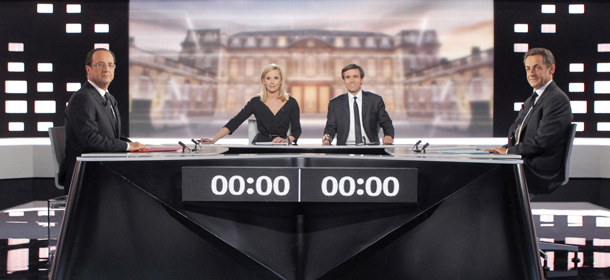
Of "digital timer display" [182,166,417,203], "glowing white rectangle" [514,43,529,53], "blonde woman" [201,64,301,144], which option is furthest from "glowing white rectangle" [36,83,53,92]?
"glowing white rectangle" [514,43,529,53]

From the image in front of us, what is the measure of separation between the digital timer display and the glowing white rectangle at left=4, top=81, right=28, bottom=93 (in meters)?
4.76

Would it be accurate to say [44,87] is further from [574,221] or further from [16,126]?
[574,221]

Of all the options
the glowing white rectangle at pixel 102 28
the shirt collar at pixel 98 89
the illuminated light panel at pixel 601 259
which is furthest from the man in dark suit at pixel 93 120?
the glowing white rectangle at pixel 102 28

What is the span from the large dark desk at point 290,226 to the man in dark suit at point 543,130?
0.76m

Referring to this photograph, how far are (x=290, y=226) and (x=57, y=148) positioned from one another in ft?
6.01

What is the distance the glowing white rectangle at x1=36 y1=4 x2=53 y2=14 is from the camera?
18.8 feet

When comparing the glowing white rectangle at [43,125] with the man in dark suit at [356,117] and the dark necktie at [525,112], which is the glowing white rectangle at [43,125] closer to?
the man in dark suit at [356,117]

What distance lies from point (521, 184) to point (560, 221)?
3.00m

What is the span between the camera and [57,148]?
10.4 ft

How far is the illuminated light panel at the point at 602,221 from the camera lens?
14.6 feet

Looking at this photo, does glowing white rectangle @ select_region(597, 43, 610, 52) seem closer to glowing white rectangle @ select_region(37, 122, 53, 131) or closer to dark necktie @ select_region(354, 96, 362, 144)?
dark necktie @ select_region(354, 96, 362, 144)

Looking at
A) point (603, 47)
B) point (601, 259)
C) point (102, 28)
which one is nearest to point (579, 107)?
point (603, 47)

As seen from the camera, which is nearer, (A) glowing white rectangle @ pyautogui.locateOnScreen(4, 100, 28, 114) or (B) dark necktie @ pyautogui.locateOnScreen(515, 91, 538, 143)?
(B) dark necktie @ pyautogui.locateOnScreen(515, 91, 538, 143)

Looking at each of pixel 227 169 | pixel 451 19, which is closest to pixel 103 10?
pixel 451 19
